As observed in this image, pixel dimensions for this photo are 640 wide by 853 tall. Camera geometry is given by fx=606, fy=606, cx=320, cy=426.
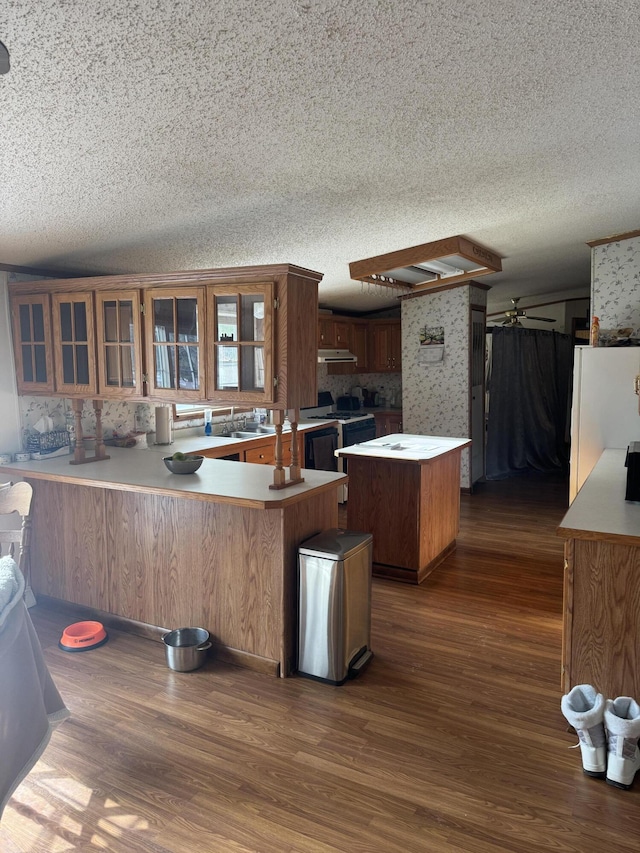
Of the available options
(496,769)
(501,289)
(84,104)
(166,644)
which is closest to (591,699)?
(496,769)

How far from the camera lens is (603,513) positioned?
267cm

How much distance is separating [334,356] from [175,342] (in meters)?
3.69

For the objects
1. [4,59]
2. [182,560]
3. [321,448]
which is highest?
[4,59]

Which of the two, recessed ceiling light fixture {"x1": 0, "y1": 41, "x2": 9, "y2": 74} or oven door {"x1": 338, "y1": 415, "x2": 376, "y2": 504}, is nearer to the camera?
recessed ceiling light fixture {"x1": 0, "y1": 41, "x2": 9, "y2": 74}

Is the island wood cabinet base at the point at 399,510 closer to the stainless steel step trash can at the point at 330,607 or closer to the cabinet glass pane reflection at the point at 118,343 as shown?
the stainless steel step trash can at the point at 330,607

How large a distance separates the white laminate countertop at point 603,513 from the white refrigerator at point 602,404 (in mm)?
1127

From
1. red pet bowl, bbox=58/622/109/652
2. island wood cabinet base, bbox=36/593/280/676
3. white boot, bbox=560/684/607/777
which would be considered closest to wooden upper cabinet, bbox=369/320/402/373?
island wood cabinet base, bbox=36/593/280/676

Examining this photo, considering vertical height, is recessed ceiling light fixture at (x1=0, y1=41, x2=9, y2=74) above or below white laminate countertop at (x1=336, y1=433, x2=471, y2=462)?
above

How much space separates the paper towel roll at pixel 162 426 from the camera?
15.2ft

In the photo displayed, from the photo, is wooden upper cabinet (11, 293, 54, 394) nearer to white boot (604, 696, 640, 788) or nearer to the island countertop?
the island countertop

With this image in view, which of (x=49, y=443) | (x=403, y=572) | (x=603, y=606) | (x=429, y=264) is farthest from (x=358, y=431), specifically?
(x=603, y=606)

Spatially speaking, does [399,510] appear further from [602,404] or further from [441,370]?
[441,370]

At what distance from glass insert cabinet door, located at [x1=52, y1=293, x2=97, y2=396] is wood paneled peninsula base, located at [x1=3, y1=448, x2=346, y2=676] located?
0.50m

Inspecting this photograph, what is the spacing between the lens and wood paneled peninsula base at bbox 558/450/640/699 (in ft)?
7.77
